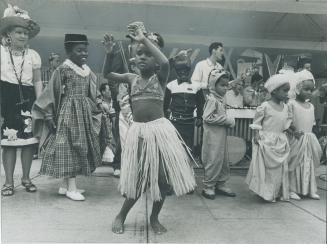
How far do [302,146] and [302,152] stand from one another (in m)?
0.07

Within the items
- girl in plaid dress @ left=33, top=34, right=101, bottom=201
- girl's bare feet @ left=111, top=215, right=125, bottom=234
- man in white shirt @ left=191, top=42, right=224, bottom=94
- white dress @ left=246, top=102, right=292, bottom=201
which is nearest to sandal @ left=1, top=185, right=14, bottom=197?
girl in plaid dress @ left=33, top=34, right=101, bottom=201

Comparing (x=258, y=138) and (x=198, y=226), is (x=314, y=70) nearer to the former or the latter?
(x=258, y=138)

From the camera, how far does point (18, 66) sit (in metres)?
3.89

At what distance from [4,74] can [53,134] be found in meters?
0.73

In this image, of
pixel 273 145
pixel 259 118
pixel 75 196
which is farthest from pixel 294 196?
pixel 75 196

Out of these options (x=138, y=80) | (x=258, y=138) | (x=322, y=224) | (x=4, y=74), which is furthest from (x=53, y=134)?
(x=322, y=224)

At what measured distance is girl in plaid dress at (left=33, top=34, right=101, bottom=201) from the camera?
383 centimetres

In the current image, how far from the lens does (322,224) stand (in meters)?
3.30

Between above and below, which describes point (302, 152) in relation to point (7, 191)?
above

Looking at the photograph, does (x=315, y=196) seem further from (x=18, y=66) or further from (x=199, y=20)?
(x=199, y=20)

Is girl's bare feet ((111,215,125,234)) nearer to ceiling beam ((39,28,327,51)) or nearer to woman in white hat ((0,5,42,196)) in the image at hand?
woman in white hat ((0,5,42,196))

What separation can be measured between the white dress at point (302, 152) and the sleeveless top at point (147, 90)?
6.40ft

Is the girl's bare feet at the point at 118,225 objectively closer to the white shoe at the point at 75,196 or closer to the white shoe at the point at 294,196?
the white shoe at the point at 75,196

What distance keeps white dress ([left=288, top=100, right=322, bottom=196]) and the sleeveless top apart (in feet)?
6.40
